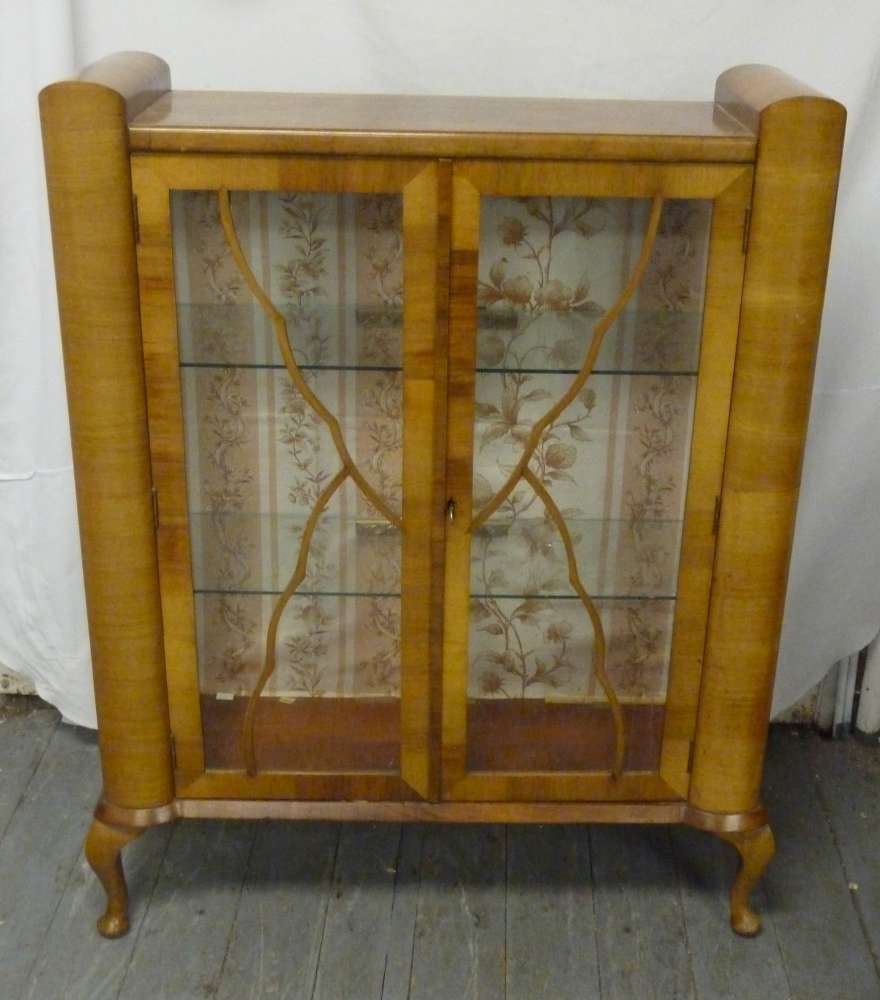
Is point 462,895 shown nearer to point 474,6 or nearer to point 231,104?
point 231,104

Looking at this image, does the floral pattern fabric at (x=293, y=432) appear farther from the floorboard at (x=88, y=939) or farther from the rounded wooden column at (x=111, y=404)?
the floorboard at (x=88, y=939)

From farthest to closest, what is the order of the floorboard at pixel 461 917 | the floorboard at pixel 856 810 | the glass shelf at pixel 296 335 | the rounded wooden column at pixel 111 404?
the floorboard at pixel 856 810, the floorboard at pixel 461 917, the glass shelf at pixel 296 335, the rounded wooden column at pixel 111 404

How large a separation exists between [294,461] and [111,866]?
0.60 m

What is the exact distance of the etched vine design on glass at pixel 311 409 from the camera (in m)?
1.50

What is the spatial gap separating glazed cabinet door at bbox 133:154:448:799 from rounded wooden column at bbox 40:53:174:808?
24mm

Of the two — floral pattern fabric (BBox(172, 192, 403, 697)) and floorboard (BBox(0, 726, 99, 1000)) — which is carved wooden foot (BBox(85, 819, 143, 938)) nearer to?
floorboard (BBox(0, 726, 99, 1000))

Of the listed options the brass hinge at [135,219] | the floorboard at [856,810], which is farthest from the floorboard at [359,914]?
the brass hinge at [135,219]

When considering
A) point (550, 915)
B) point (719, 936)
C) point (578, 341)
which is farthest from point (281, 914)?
point (578, 341)

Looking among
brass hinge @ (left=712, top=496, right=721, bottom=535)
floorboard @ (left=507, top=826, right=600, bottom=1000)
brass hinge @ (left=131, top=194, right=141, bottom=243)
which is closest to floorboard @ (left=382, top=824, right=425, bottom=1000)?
floorboard @ (left=507, top=826, right=600, bottom=1000)

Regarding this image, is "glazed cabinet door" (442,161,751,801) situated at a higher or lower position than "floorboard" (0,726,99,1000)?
higher

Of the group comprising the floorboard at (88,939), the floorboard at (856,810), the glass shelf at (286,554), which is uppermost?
the glass shelf at (286,554)

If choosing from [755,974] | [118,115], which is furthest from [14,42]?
[755,974]

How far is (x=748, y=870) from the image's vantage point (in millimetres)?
1782

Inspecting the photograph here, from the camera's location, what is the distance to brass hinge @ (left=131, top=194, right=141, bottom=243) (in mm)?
1441
